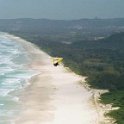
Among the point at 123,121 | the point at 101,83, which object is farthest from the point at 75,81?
the point at 123,121

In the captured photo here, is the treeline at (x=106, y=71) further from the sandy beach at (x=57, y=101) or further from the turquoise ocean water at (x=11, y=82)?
the turquoise ocean water at (x=11, y=82)

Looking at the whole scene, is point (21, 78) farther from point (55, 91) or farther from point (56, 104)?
point (56, 104)

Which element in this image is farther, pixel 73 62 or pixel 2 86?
pixel 73 62

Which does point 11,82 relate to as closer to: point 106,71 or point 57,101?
point 57,101

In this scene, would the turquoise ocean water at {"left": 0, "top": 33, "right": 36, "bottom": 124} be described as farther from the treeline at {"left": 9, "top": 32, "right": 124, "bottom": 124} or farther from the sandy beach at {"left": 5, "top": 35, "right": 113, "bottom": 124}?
the treeline at {"left": 9, "top": 32, "right": 124, "bottom": 124}

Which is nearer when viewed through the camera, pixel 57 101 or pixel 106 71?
pixel 57 101

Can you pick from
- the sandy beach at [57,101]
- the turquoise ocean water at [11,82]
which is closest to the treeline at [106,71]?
the sandy beach at [57,101]

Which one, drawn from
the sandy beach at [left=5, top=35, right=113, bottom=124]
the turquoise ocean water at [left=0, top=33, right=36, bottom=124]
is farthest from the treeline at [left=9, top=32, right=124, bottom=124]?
the turquoise ocean water at [left=0, top=33, right=36, bottom=124]

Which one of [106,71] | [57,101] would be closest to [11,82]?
[57,101]

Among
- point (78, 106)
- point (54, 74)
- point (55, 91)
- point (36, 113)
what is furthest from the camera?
point (54, 74)
